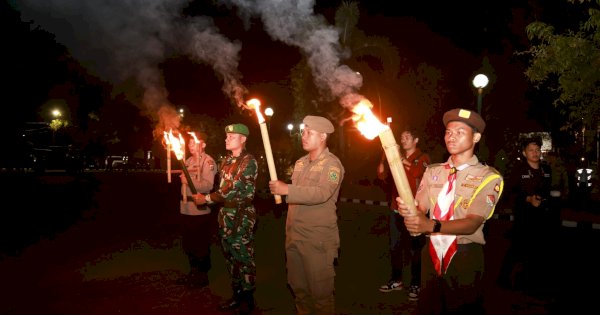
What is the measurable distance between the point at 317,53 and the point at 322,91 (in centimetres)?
828

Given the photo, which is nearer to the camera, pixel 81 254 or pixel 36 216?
pixel 81 254

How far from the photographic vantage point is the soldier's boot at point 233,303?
593cm

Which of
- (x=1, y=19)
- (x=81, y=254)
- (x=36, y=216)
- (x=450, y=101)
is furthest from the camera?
(x=1, y=19)

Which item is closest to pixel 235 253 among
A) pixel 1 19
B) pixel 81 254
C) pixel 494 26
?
pixel 81 254

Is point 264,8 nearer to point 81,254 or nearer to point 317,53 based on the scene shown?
point 81,254

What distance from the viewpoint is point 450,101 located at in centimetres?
2369

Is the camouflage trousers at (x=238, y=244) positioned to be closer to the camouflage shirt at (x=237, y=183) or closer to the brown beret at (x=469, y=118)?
the camouflage shirt at (x=237, y=183)

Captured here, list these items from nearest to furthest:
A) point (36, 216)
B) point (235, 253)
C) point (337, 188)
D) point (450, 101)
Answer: point (337, 188) < point (235, 253) < point (36, 216) < point (450, 101)

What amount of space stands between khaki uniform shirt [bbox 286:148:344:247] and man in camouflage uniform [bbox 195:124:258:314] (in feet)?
3.60

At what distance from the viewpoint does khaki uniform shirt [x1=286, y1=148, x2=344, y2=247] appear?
468 centimetres

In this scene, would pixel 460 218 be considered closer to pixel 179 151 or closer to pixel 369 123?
pixel 369 123

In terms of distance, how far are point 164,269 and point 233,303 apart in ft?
8.21

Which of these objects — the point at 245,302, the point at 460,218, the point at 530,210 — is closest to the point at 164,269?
the point at 245,302

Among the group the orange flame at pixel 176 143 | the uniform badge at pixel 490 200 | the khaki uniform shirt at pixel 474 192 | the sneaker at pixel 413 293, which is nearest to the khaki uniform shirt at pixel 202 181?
the orange flame at pixel 176 143
